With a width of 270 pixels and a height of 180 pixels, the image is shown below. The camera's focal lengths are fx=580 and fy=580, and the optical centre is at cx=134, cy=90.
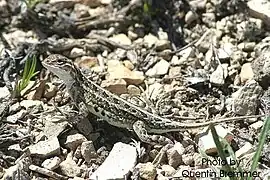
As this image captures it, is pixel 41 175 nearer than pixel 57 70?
Yes

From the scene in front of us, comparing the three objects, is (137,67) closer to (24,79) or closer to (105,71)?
(105,71)

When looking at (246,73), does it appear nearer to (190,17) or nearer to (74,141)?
(190,17)

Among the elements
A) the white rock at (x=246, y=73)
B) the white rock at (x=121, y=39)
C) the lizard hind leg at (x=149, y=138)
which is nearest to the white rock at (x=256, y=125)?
the white rock at (x=246, y=73)

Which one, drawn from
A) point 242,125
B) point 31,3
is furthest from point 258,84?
point 31,3

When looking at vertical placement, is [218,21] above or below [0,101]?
above

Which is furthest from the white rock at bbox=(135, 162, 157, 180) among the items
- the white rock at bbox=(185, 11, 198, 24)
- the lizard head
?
the white rock at bbox=(185, 11, 198, 24)

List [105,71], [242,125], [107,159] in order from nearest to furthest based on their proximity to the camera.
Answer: [107,159]
[242,125]
[105,71]

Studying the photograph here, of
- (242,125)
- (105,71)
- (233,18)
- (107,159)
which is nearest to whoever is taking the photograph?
(107,159)

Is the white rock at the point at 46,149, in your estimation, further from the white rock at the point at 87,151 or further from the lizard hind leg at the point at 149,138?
the lizard hind leg at the point at 149,138
